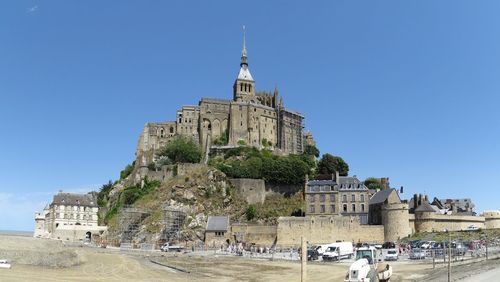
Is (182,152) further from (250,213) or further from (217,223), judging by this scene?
(217,223)

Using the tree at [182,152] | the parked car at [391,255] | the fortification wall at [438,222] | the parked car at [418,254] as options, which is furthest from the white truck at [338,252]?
the tree at [182,152]

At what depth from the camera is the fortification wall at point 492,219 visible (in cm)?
6656

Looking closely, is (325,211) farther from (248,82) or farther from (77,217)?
(248,82)

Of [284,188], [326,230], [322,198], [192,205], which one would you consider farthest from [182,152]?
[326,230]

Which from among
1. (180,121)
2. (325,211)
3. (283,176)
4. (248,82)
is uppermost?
(248,82)

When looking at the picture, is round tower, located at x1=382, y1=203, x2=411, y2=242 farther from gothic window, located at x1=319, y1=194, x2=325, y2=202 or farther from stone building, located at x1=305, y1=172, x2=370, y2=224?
gothic window, located at x1=319, y1=194, x2=325, y2=202

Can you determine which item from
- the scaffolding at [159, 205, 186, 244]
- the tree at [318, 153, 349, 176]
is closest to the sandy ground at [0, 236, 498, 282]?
the scaffolding at [159, 205, 186, 244]

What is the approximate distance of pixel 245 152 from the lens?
265ft

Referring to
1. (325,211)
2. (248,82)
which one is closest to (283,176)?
(325,211)

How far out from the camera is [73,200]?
76.6m

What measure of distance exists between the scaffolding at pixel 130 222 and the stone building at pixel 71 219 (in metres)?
6.77

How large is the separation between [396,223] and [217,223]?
20.9 metres

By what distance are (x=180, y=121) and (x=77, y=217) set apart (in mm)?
25963

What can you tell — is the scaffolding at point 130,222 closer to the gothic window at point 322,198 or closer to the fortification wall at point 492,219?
the gothic window at point 322,198
